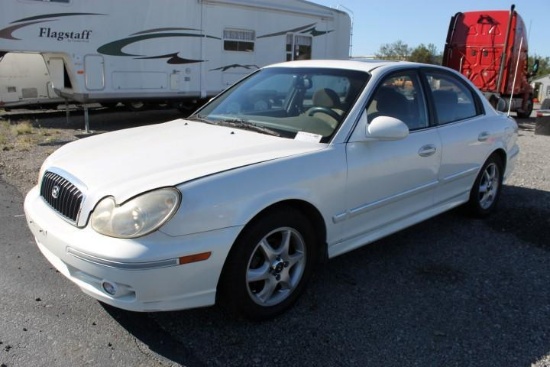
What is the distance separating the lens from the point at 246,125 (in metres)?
3.64

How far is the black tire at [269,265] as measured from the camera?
9.00 feet

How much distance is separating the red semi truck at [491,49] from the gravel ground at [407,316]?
1017 centimetres

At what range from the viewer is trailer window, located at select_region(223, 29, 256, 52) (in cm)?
1141

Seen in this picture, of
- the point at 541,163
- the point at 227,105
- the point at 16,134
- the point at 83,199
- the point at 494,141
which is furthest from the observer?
the point at 16,134

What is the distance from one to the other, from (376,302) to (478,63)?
12.7 metres

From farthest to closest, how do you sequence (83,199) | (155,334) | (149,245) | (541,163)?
(541,163), (155,334), (83,199), (149,245)

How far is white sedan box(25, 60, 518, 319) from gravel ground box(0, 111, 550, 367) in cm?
25

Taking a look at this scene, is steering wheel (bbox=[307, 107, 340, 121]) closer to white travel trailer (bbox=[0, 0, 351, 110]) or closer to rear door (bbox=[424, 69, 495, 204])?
rear door (bbox=[424, 69, 495, 204])

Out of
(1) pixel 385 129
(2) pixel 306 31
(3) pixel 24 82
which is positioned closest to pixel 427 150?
(1) pixel 385 129

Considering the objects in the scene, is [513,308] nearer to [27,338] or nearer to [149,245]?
[149,245]

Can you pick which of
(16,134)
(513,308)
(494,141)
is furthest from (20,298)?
(16,134)

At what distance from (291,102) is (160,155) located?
4.20ft

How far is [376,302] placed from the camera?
3.32 metres

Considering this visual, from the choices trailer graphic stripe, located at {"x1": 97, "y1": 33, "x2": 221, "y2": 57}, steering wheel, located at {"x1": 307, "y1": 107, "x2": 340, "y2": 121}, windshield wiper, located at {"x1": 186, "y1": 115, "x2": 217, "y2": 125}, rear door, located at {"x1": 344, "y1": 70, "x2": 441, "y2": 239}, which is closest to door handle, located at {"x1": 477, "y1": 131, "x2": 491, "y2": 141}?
rear door, located at {"x1": 344, "y1": 70, "x2": 441, "y2": 239}
